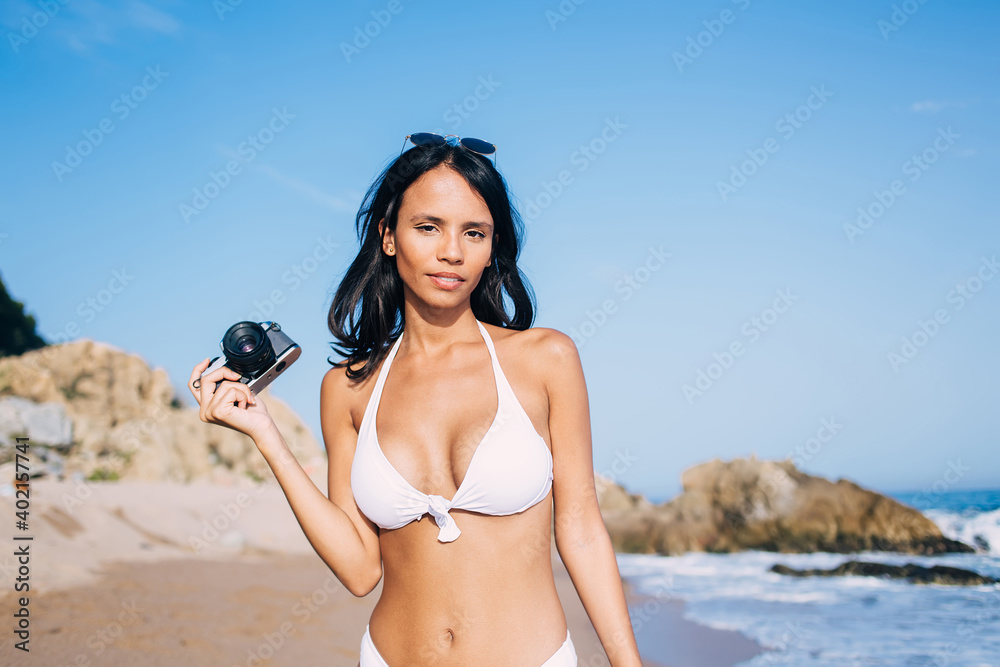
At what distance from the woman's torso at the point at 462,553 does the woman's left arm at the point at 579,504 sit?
0.06 m

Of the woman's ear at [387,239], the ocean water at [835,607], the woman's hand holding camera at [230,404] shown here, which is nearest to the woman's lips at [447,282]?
the woman's ear at [387,239]

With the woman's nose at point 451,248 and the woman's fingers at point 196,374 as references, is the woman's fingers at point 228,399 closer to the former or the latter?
the woman's fingers at point 196,374

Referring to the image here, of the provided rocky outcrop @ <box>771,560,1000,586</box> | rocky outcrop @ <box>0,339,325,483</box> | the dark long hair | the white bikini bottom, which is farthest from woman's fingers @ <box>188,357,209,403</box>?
rocky outcrop @ <box>0,339,325,483</box>

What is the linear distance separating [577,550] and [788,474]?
49.4 ft

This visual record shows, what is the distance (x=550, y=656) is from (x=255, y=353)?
1.32 m

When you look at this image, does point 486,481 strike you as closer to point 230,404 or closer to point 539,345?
point 539,345

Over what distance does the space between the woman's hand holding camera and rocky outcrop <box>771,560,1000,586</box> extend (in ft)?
42.1

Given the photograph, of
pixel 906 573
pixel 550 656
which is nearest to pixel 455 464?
pixel 550 656

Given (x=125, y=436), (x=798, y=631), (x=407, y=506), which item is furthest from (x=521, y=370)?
(x=125, y=436)

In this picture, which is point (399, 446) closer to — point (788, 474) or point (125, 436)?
point (788, 474)

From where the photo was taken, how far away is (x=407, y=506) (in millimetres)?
2262

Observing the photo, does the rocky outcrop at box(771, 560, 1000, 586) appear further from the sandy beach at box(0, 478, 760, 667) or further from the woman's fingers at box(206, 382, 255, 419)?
the woman's fingers at box(206, 382, 255, 419)

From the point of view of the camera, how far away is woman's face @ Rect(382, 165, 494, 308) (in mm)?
2387

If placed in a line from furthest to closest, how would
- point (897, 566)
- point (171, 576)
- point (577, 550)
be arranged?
point (897, 566) < point (171, 576) < point (577, 550)
